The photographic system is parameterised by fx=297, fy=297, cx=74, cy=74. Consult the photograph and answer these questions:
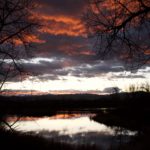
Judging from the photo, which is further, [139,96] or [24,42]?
[139,96]

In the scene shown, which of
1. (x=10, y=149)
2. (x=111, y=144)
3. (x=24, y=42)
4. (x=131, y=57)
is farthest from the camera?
(x=111, y=144)

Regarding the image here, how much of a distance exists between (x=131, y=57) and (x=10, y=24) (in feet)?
14.6

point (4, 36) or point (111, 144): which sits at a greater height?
point (4, 36)

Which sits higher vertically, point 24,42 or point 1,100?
point 24,42

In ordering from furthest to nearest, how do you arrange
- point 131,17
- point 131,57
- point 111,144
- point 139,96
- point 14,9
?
point 139,96 < point 111,144 < point 14,9 < point 131,57 < point 131,17

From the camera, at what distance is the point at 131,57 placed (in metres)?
9.09

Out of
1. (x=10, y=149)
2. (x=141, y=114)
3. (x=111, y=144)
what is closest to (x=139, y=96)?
(x=141, y=114)

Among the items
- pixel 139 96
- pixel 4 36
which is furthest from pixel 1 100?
pixel 139 96

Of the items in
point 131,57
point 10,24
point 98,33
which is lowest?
point 131,57

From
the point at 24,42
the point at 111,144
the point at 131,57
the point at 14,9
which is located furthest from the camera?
the point at 111,144

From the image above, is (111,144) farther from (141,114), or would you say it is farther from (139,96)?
(139,96)

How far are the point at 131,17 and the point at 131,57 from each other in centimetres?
127

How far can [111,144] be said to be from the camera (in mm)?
23172

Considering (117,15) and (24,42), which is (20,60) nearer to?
(24,42)
